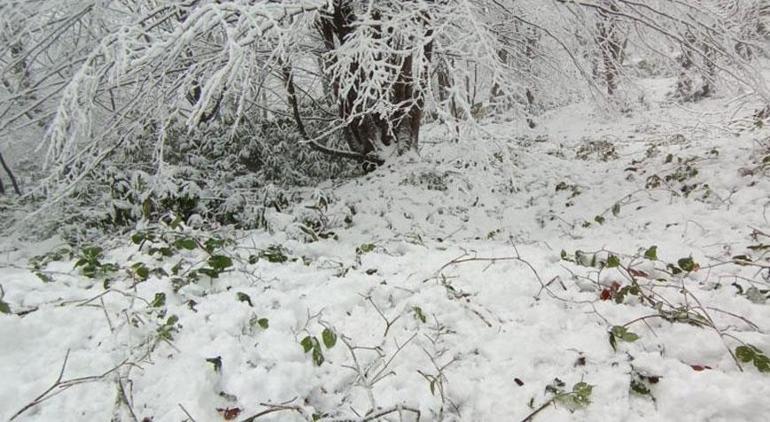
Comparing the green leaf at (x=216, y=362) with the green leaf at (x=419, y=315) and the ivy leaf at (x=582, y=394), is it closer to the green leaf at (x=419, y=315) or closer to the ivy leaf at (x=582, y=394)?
the green leaf at (x=419, y=315)

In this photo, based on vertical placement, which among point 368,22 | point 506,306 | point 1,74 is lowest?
point 506,306

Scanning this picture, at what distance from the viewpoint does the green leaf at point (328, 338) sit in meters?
2.11

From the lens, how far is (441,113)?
3.89 meters

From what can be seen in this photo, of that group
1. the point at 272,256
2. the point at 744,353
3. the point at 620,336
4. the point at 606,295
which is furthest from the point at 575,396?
the point at 272,256

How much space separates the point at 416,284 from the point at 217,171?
15.5 feet

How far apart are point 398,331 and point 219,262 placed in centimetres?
132

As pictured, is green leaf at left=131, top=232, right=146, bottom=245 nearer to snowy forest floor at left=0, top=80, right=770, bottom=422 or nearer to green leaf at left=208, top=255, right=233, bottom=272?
snowy forest floor at left=0, top=80, right=770, bottom=422

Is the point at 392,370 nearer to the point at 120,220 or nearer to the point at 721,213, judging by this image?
the point at 721,213

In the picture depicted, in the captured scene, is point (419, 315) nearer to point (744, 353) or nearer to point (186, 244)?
point (744, 353)

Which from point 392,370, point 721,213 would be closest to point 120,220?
point 392,370

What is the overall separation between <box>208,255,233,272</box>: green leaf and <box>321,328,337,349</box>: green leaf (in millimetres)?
1025

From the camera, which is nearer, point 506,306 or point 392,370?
point 392,370

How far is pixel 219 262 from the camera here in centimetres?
282

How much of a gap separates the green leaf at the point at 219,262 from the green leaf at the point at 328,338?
1025 mm
